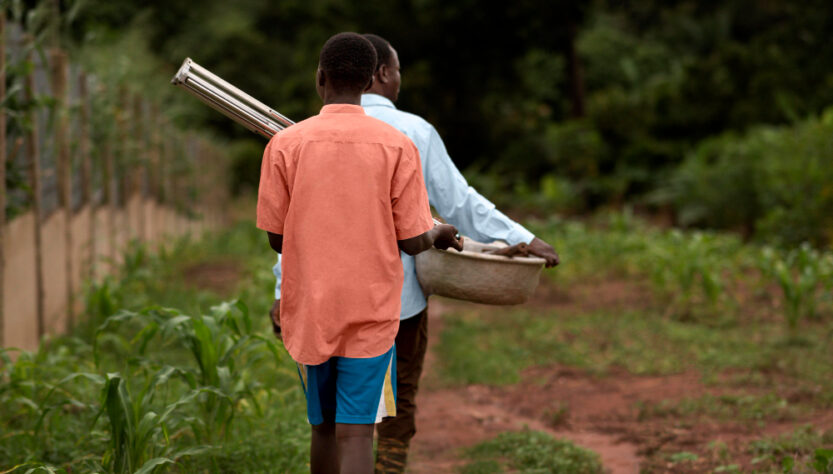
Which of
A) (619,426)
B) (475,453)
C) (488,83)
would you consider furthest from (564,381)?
(488,83)

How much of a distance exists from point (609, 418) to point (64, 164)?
14.8 ft

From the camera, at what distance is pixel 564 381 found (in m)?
5.97

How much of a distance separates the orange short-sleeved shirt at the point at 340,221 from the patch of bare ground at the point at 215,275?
5.84m

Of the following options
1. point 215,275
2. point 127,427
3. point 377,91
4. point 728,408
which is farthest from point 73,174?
point 728,408

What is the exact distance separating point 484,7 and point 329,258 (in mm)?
16590

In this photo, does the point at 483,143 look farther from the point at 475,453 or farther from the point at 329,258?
the point at 329,258

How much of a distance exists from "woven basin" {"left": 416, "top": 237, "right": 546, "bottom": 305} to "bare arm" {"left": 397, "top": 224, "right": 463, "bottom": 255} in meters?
0.31

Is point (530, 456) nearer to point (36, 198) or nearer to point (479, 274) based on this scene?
point (479, 274)

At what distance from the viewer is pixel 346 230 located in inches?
103

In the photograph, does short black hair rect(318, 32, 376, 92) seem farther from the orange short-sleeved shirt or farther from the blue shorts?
the blue shorts

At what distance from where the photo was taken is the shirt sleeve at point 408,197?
2666mm

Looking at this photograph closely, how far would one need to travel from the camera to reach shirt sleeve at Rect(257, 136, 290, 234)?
2650 mm

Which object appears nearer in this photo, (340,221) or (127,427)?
(340,221)

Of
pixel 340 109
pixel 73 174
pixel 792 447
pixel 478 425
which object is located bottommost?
pixel 478 425
